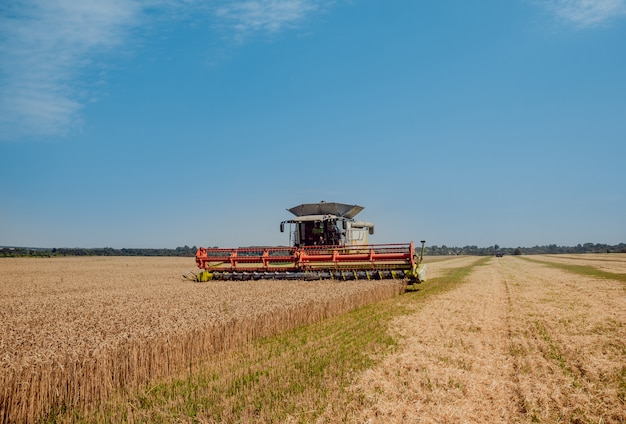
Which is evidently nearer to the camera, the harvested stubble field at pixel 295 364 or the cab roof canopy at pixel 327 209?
the harvested stubble field at pixel 295 364

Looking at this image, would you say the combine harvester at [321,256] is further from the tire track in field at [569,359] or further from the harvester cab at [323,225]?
the tire track in field at [569,359]

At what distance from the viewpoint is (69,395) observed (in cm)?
475

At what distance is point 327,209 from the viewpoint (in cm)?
1883

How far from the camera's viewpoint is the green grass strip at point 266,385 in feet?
15.0

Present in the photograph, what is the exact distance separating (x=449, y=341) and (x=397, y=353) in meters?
1.50

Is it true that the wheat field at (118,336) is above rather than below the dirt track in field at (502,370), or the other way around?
above

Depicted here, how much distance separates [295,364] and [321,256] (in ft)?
34.3

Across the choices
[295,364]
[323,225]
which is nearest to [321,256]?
[323,225]

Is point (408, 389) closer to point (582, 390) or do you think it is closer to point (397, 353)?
point (397, 353)

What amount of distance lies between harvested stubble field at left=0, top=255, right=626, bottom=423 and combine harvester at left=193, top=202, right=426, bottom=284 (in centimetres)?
518

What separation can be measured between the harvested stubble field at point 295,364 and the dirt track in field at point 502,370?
0.08 feet


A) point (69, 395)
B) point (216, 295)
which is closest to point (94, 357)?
point (69, 395)

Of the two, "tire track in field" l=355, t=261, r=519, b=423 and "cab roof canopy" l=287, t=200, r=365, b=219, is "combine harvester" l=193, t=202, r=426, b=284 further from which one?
"tire track in field" l=355, t=261, r=519, b=423

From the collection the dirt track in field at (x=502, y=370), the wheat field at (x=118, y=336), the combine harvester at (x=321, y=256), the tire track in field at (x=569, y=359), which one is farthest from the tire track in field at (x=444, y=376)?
the combine harvester at (x=321, y=256)
